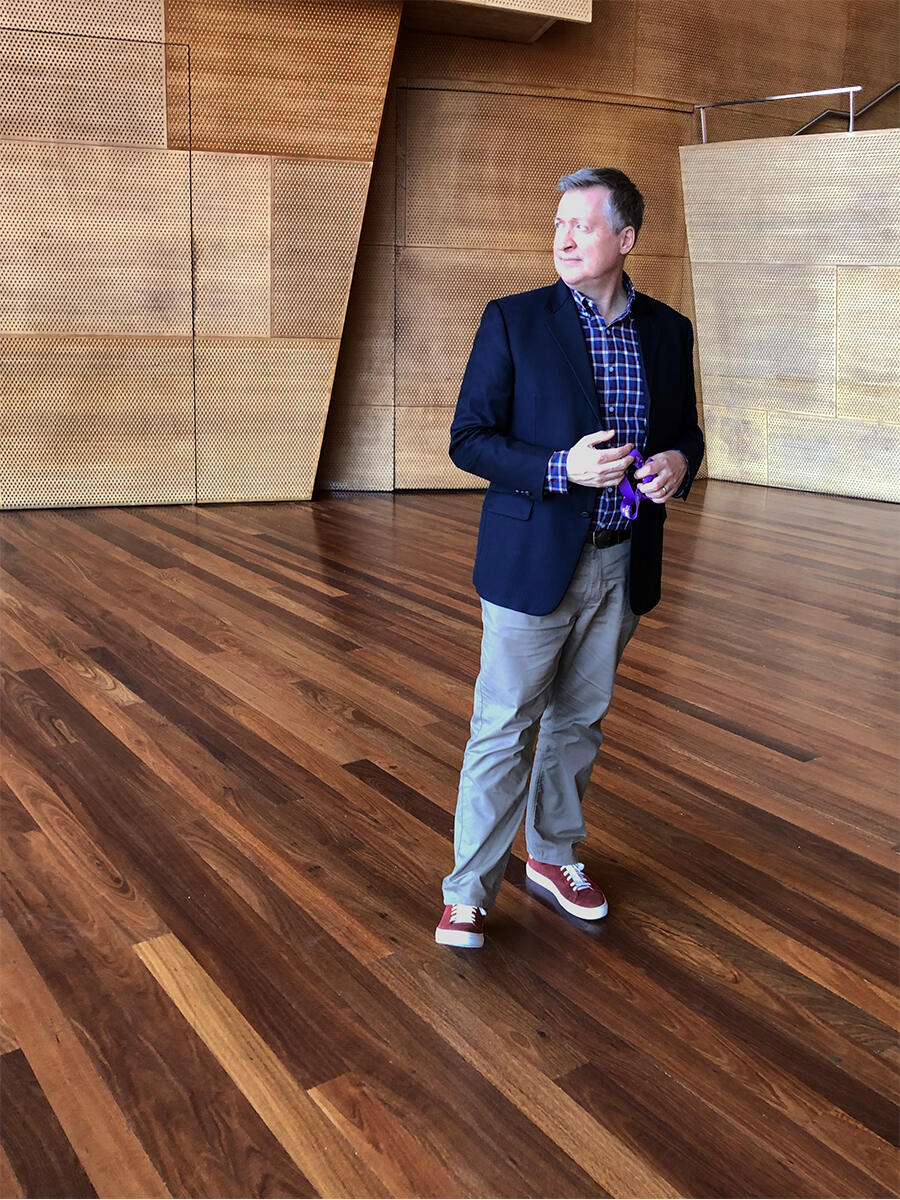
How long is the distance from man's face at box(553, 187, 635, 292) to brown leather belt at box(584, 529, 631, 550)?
0.47 meters

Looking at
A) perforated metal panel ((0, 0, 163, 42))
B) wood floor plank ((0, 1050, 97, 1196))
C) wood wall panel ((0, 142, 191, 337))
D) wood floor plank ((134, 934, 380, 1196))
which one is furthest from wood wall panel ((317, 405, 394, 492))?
wood floor plank ((0, 1050, 97, 1196))

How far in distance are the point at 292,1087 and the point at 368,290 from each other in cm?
646

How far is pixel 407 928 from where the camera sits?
2.53m

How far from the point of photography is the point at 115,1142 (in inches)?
73.7

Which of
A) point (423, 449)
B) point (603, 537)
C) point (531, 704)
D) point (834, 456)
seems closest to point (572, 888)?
point (531, 704)

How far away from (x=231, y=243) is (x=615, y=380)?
17.1ft

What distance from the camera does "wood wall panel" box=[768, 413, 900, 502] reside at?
7.75 meters

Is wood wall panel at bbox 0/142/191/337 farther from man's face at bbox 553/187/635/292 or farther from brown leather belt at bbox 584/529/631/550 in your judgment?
brown leather belt at bbox 584/529/631/550

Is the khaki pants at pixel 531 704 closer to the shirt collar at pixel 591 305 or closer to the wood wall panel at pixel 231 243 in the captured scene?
the shirt collar at pixel 591 305

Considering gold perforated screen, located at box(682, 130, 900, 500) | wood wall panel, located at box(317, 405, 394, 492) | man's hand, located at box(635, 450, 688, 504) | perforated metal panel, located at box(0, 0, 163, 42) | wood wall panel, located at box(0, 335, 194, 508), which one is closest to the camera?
man's hand, located at box(635, 450, 688, 504)

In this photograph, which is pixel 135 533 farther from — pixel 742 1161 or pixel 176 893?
pixel 742 1161

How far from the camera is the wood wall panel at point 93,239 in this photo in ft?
21.2

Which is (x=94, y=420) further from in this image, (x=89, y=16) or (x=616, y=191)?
(x=616, y=191)


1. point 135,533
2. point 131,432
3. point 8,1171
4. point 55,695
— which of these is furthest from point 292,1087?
point 131,432
